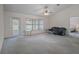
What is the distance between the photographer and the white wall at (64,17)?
1039 centimetres

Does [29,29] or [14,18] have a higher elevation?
[14,18]

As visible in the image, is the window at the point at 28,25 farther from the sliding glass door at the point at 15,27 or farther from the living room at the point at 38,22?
the sliding glass door at the point at 15,27

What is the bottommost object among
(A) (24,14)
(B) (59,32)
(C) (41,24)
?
(B) (59,32)

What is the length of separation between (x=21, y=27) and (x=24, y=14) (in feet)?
3.81

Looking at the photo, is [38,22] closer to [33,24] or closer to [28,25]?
[33,24]

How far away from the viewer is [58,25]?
11719 millimetres

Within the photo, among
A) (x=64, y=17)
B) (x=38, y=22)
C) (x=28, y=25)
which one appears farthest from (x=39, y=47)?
(x=64, y=17)

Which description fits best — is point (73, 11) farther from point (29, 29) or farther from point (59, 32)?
Result: point (29, 29)

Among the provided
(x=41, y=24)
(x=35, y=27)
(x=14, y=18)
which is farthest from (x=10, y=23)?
(x=41, y=24)

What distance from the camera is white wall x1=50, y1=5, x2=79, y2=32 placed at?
10.4 metres

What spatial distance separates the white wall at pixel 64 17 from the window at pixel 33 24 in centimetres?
146

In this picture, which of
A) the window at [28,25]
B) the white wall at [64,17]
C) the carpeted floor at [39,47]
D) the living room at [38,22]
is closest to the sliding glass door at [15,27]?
the living room at [38,22]

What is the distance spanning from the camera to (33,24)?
10.6 metres
